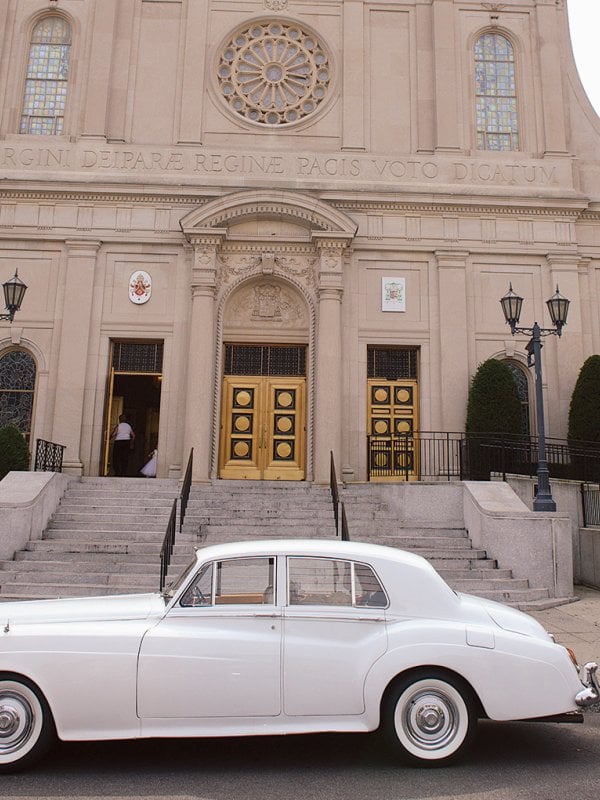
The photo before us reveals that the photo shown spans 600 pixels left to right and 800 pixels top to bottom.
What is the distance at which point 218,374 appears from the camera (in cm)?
1689

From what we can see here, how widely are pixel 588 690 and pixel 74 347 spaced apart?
48.6ft

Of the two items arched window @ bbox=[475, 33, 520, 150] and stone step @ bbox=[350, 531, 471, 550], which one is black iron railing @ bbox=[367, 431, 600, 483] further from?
arched window @ bbox=[475, 33, 520, 150]

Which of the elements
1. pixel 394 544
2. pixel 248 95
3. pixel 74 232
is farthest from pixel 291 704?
pixel 248 95

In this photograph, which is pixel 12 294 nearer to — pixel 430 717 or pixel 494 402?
pixel 494 402

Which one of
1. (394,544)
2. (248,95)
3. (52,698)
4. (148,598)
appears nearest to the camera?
(52,698)

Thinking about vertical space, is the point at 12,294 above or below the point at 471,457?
above

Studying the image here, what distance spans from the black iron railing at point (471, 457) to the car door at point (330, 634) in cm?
1009

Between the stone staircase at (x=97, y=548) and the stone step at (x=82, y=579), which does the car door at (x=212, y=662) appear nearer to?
the stone staircase at (x=97, y=548)

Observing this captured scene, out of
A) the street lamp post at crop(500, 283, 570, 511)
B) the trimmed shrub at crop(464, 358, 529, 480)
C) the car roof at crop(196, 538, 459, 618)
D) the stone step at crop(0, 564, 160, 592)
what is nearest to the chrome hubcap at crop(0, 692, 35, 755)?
the car roof at crop(196, 538, 459, 618)

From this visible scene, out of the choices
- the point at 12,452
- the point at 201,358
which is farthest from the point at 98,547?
the point at 201,358

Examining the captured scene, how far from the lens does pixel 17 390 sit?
1695cm

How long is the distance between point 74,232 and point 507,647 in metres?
16.0

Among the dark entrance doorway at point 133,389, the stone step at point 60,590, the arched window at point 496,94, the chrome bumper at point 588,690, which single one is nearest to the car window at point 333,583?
the chrome bumper at point 588,690

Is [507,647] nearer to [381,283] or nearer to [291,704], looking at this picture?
[291,704]
